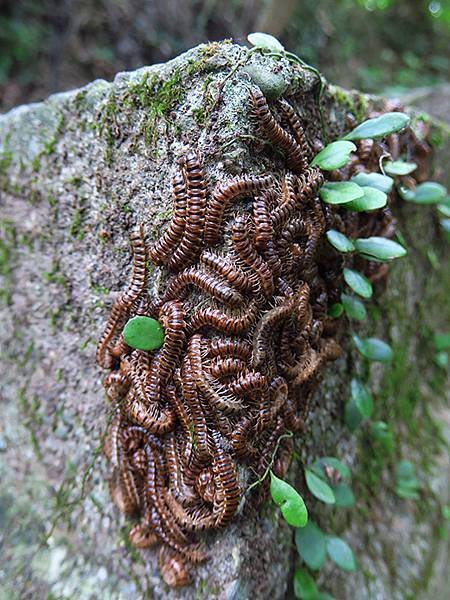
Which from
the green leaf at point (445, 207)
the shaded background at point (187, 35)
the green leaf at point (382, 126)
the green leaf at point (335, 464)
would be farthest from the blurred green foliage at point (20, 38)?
the green leaf at point (335, 464)

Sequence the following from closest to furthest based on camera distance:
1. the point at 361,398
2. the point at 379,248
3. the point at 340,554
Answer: the point at 379,248 < the point at 340,554 < the point at 361,398

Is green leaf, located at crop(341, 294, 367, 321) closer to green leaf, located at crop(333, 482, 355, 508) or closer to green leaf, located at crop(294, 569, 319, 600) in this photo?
green leaf, located at crop(333, 482, 355, 508)

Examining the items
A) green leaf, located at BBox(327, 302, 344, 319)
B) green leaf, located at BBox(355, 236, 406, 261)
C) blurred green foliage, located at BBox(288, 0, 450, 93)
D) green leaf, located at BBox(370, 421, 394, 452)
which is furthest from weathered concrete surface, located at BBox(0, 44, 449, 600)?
blurred green foliage, located at BBox(288, 0, 450, 93)

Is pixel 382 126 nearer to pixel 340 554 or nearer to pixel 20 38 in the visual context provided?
pixel 340 554

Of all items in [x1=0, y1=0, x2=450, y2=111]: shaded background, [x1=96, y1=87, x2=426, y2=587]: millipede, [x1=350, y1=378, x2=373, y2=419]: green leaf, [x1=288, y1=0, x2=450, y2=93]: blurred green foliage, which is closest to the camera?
[x1=96, y1=87, x2=426, y2=587]: millipede

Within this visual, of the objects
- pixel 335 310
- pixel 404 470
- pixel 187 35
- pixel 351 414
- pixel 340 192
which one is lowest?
pixel 404 470

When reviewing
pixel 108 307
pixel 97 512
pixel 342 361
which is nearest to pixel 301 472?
pixel 342 361

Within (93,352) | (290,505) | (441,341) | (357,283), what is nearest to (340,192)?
(357,283)

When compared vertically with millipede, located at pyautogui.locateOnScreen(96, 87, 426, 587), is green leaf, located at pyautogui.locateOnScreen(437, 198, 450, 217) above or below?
above
